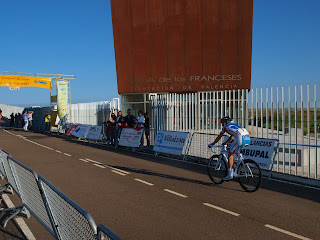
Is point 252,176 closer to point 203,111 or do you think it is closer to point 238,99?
point 238,99

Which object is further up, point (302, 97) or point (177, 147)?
point (302, 97)

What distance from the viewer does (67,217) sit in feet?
11.7

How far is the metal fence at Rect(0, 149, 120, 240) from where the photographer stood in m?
2.90

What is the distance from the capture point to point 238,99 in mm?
12648

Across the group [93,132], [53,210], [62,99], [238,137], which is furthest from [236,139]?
[62,99]

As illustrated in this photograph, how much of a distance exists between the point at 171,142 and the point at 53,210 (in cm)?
996

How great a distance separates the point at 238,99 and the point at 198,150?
2.50 m

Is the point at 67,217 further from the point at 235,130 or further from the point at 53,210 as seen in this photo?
the point at 235,130

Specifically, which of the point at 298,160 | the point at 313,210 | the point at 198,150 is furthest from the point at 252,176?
the point at 198,150

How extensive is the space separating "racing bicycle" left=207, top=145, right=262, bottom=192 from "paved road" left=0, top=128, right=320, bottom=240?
0.71 ft

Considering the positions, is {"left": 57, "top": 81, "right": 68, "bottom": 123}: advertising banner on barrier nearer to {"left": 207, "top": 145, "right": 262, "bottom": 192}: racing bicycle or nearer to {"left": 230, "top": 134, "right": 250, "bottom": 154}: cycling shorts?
{"left": 207, "top": 145, "right": 262, "bottom": 192}: racing bicycle

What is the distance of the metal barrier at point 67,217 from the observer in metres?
2.93

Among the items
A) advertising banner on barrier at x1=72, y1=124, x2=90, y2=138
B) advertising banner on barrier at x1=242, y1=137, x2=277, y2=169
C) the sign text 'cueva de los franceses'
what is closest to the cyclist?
advertising banner on barrier at x1=242, y1=137, x2=277, y2=169

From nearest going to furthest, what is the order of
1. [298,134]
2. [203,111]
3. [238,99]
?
[298,134] → [238,99] → [203,111]
